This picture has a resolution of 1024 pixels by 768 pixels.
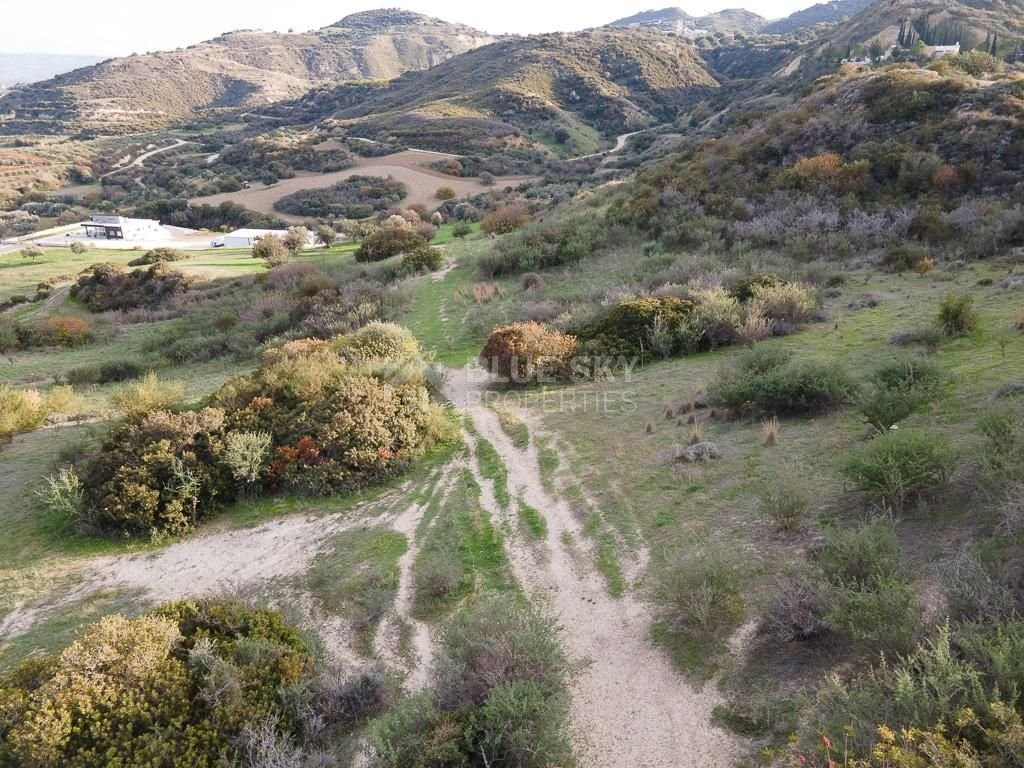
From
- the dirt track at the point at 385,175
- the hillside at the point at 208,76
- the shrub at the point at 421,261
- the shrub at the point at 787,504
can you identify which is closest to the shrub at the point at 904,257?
the shrub at the point at 787,504

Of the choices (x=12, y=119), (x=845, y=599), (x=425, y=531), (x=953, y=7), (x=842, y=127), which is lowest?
(x=425, y=531)

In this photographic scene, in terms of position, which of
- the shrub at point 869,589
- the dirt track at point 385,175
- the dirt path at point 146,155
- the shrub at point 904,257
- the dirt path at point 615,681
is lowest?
the dirt path at point 615,681

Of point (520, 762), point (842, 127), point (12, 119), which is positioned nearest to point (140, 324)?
point (520, 762)

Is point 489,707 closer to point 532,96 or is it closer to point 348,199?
point 348,199

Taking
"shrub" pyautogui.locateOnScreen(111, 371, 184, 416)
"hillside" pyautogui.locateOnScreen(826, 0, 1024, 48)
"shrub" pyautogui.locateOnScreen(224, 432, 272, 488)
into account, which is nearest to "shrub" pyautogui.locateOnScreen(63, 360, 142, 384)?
"shrub" pyautogui.locateOnScreen(111, 371, 184, 416)

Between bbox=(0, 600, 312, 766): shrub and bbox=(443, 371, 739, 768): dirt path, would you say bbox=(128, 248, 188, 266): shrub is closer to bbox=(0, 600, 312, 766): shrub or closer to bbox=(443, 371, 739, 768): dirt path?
bbox=(0, 600, 312, 766): shrub

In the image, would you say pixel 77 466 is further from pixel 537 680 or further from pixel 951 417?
pixel 951 417

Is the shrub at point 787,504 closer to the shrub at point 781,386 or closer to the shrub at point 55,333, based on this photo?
the shrub at point 781,386
